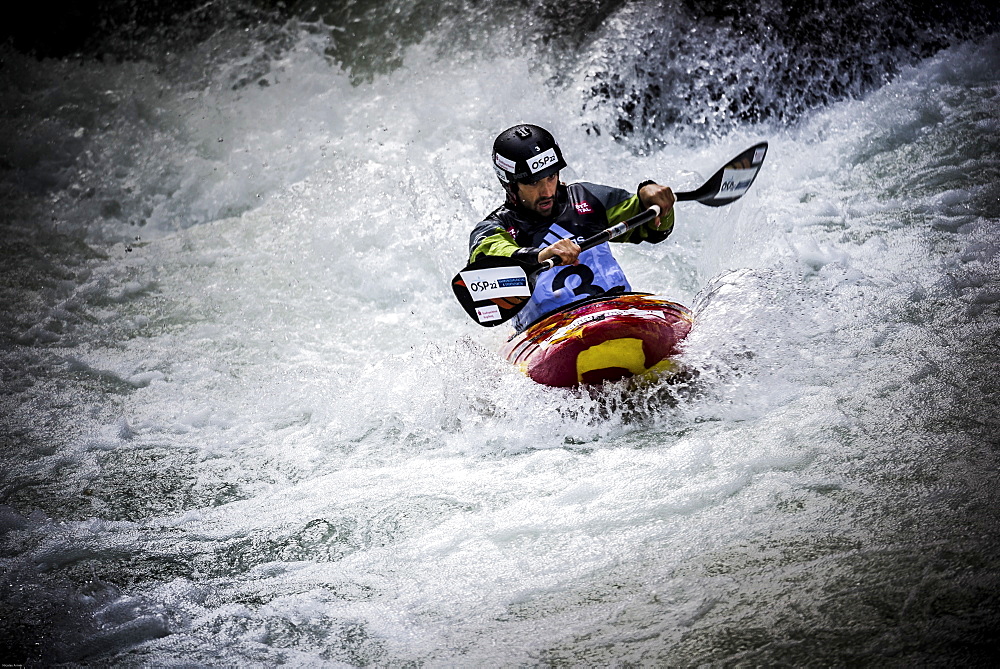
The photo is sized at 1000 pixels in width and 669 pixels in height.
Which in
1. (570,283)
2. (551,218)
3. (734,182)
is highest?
(551,218)

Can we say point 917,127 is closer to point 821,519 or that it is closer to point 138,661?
point 821,519

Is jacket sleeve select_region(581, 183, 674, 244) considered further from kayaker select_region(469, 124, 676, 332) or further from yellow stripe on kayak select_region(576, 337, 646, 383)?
yellow stripe on kayak select_region(576, 337, 646, 383)

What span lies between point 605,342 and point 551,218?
2.73 feet

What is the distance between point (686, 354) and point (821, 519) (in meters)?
1.07

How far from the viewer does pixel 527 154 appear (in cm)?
358

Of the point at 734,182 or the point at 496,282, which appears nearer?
the point at 496,282


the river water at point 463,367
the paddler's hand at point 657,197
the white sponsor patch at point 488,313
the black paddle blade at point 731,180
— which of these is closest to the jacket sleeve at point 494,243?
the white sponsor patch at point 488,313

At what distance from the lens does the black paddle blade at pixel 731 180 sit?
13.3 ft

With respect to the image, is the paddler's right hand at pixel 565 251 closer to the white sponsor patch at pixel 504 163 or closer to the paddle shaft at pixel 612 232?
the paddle shaft at pixel 612 232

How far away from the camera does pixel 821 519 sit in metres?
2.62

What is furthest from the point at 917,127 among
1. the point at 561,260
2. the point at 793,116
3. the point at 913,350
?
the point at 561,260

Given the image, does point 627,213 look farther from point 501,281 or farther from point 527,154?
point 501,281

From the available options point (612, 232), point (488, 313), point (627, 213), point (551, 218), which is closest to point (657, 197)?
point (627, 213)

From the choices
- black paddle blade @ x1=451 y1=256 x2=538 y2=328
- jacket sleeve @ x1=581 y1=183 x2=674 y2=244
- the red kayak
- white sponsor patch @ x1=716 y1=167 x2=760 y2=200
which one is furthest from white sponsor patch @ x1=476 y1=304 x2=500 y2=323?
white sponsor patch @ x1=716 y1=167 x2=760 y2=200
